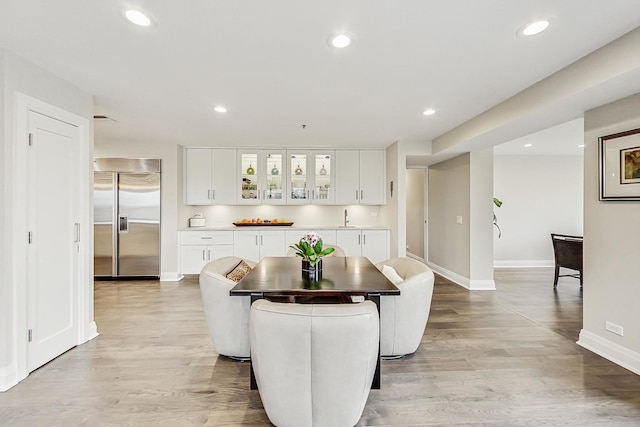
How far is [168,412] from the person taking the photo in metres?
2.02

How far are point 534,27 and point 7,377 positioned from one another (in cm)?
426

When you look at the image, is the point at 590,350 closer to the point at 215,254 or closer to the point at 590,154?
the point at 590,154

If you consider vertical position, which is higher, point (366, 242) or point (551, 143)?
point (551, 143)

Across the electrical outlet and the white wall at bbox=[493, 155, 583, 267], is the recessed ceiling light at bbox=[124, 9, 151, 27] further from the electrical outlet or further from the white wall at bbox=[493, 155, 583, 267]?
the white wall at bbox=[493, 155, 583, 267]

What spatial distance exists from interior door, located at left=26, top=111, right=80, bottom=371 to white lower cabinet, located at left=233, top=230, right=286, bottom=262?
2814 mm

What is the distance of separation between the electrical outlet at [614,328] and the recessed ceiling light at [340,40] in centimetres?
313

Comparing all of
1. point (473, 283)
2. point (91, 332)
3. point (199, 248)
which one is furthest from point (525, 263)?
point (91, 332)

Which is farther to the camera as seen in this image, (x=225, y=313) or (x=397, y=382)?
(x=225, y=313)

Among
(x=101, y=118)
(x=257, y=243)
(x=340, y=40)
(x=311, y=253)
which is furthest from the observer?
(x=257, y=243)

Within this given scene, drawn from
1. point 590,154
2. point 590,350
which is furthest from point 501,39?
point 590,350

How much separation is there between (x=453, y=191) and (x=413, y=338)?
3565 mm

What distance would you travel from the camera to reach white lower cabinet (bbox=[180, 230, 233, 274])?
18.4 ft

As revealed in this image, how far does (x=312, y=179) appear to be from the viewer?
595cm

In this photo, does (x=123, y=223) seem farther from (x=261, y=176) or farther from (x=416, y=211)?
(x=416, y=211)
